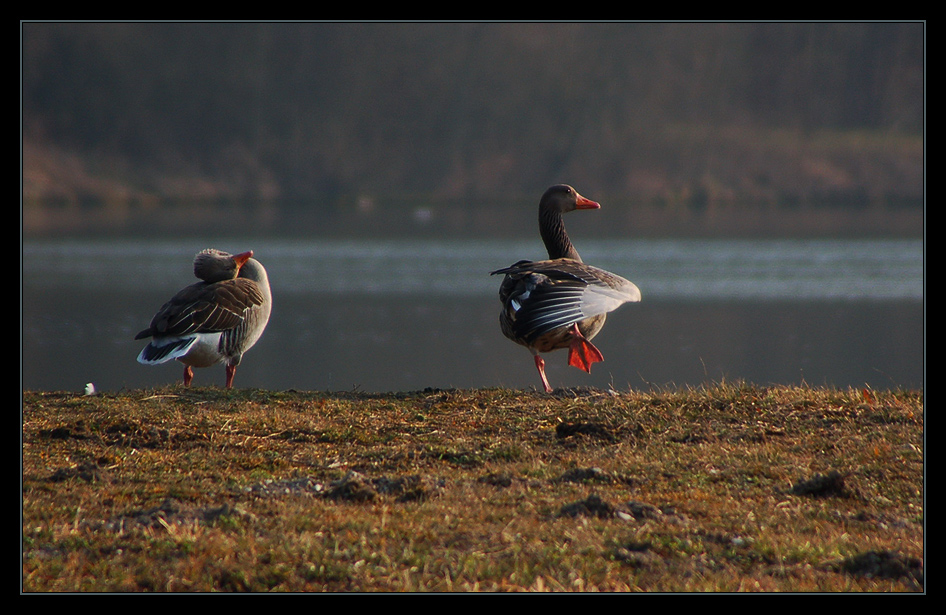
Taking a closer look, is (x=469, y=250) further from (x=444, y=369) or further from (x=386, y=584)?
(x=386, y=584)

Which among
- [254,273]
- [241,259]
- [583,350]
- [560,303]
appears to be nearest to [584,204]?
[583,350]

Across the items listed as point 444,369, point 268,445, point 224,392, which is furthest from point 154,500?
point 444,369

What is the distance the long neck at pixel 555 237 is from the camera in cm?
1224

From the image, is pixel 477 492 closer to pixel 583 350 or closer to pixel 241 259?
pixel 583 350

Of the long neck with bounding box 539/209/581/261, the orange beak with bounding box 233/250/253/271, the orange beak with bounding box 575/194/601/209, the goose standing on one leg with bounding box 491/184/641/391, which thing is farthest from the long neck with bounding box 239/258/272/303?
the orange beak with bounding box 575/194/601/209

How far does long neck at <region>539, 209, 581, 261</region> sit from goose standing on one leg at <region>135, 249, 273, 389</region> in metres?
3.68

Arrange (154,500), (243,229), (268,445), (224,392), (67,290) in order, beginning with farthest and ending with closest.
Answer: (243,229), (67,290), (224,392), (268,445), (154,500)

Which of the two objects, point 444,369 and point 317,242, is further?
point 317,242

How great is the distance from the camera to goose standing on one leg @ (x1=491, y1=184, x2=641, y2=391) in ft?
28.5

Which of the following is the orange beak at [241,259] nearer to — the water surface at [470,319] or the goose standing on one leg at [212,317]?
the goose standing on one leg at [212,317]

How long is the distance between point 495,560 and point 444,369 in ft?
58.8

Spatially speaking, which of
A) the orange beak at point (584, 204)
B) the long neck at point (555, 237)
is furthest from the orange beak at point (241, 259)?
the orange beak at point (584, 204)

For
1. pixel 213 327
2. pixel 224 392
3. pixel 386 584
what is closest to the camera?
pixel 386 584

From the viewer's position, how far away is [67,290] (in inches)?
1385
